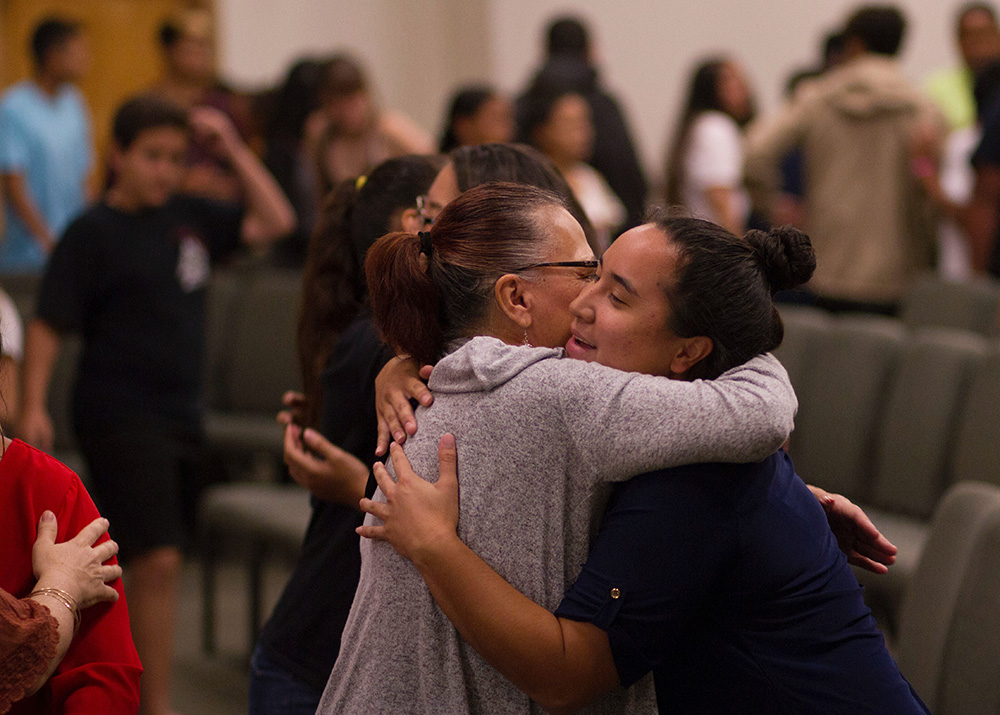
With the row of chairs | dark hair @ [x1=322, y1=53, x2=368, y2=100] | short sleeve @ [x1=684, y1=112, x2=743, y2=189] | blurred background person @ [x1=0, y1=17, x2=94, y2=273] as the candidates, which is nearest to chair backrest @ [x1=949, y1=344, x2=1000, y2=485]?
the row of chairs

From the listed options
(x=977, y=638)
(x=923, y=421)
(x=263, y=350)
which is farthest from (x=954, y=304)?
(x=977, y=638)

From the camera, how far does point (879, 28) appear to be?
4.53 meters

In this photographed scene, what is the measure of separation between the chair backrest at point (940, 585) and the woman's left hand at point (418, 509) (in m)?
0.78

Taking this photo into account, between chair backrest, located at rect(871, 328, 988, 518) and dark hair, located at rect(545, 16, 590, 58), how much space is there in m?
3.01

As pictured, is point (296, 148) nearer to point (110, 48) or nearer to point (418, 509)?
point (110, 48)

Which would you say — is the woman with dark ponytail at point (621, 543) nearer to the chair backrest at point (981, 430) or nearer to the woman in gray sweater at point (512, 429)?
the woman in gray sweater at point (512, 429)

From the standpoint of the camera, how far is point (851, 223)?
4.55 meters

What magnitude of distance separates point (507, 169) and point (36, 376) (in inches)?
69.3

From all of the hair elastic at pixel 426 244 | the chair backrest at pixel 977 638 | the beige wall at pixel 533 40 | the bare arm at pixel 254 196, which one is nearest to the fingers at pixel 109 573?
the hair elastic at pixel 426 244

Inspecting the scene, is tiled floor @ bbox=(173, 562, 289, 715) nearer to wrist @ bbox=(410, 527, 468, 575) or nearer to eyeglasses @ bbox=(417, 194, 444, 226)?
eyeglasses @ bbox=(417, 194, 444, 226)

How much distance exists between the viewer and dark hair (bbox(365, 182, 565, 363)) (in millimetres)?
1319

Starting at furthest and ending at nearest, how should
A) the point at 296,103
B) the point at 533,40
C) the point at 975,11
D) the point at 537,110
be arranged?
1. the point at 533,40
2. the point at 296,103
3. the point at 975,11
4. the point at 537,110

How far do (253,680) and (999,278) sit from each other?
126 inches

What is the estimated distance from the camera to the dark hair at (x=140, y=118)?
117 inches
